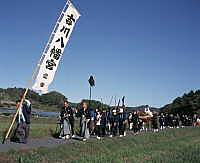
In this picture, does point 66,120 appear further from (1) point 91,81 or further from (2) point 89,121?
(1) point 91,81

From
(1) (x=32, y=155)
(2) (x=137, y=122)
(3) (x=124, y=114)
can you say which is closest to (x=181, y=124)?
(2) (x=137, y=122)

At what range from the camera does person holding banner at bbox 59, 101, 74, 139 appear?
48.5ft

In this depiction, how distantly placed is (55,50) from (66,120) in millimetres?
3900

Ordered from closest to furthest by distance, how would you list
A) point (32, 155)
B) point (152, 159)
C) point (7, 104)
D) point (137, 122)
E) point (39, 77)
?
point (32, 155) → point (152, 159) → point (39, 77) → point (137, 122) → point (7, 104)

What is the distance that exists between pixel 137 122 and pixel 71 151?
1245 cm

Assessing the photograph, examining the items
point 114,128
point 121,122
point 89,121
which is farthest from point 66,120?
point 121,122

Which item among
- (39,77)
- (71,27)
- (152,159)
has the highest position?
(71,27)

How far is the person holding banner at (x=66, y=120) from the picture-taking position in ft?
48.5

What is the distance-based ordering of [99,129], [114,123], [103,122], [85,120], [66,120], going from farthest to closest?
[114,123] → [103,122] → [99,129] → [85,120] → [66,120]

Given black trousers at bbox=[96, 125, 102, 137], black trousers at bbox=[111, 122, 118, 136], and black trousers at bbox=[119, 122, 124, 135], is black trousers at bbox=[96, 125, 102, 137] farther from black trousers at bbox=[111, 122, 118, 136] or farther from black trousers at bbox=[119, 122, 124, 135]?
black trousers at bbox=[119, 122, 124, 135]

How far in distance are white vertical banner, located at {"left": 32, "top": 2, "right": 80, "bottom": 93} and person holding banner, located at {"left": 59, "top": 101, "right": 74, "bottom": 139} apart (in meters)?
2.68

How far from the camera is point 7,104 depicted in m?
63.2

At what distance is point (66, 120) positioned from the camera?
48.5ft

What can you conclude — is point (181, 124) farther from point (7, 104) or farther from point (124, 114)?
point (7, 104)
